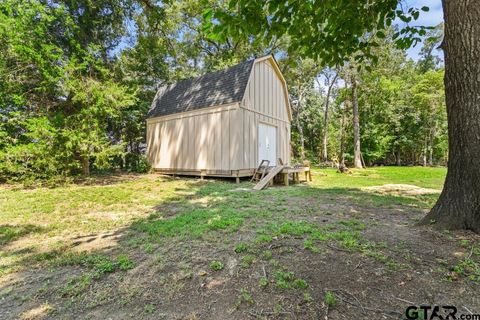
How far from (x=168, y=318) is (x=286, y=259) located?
4.10ft

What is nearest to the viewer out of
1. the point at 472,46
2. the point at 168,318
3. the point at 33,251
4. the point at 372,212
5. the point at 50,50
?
the point at 168,318

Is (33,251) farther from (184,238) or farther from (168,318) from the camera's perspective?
(168,318)

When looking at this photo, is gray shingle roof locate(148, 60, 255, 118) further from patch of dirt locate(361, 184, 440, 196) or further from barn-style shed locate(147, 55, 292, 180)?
patch of dirt locate(361, 184, 440, 196)

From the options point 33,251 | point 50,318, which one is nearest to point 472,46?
point 50,318

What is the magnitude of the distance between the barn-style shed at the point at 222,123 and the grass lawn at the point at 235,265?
16.4 ft

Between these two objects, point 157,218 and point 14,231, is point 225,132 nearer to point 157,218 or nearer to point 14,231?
point 157,218

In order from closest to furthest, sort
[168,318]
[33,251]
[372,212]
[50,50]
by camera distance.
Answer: [168,318], [33,251], [372,212], [50,50]

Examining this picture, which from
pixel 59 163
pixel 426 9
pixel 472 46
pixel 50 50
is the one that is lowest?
pixel 59 163

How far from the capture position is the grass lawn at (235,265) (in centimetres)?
191

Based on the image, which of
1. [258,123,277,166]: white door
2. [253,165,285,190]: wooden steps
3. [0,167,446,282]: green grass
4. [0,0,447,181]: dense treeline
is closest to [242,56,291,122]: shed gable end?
[258,123,277,166]: white door

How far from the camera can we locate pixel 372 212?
14.4ft

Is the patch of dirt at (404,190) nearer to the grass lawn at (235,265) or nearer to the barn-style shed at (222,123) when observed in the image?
the grass lawn at (235,265)

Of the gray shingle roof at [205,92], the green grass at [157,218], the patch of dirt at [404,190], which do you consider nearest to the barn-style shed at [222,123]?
the gray shingle roof at [205,92]

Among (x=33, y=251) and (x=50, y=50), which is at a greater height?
(x=50, y=50)
